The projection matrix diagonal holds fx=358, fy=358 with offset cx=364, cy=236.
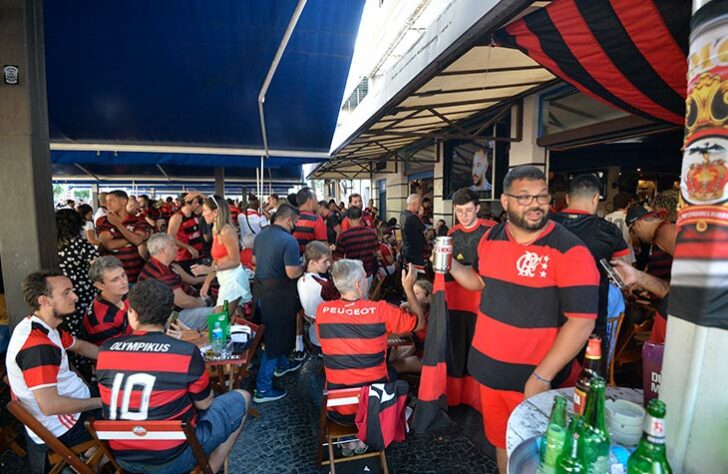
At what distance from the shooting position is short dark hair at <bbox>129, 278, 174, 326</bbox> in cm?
193

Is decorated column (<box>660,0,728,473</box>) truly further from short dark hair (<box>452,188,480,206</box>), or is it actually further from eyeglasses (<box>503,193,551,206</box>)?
short dark hair (<box>452,188,480,206</box>)

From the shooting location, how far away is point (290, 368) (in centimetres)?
418

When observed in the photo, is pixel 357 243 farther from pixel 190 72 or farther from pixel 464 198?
pixel 190 72

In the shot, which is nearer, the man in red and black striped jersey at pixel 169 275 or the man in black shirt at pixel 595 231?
the man in black shirt at pixel 595 231

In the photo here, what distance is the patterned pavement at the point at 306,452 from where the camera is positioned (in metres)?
2.64

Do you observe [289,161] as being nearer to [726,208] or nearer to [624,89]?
[624,89]

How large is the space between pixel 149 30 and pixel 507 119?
5685 millimetres

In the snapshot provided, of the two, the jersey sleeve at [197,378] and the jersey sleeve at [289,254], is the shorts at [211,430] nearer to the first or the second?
the jersey sleeve at [197,378]

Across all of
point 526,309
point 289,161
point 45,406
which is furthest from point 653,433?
point 289,161

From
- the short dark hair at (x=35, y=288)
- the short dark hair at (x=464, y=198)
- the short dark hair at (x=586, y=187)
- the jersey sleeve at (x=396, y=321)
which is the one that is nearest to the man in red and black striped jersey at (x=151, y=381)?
the short dark hair at (x=35, y=288)

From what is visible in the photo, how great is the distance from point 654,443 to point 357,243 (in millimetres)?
4133

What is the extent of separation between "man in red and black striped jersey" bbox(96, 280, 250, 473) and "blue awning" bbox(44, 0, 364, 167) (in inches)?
126

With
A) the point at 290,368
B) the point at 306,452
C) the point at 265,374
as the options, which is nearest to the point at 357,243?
the point at 290,368

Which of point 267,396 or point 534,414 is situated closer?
point 534,414
